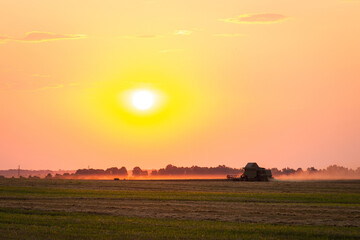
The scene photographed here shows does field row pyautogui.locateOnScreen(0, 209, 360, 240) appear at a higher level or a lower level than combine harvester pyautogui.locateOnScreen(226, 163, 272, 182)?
lower

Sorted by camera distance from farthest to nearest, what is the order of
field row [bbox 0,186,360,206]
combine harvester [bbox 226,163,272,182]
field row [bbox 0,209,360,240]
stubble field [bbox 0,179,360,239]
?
1. combine harvester [bbox 226,163,272,182]
2. field row [bbox 0,186,360,206]
3. stubble field [bbox 0,179,360,239]
4. field row [bbox 0,209,360,240]

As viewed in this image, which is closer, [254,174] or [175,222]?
[175,222]

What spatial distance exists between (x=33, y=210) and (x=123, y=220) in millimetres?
9567

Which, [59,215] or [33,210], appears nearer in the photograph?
[59,215]

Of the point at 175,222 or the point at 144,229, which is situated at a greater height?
the point at 175,222

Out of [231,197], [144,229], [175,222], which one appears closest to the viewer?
[144,229]

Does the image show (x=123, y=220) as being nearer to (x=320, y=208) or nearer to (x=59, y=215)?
(x=59, y=215)

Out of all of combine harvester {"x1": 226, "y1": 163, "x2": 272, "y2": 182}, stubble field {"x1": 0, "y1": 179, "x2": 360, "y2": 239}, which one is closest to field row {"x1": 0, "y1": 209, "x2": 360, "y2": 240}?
stubble field {"x1": 0, "y1": 179, "x2": 360, "y2": 239}

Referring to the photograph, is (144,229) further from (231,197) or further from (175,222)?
(231,197)

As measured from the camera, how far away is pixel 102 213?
136 ft

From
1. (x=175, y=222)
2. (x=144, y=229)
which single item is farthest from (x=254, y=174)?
(x=144, y=229)

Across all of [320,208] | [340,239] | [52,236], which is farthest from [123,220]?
[320,208]

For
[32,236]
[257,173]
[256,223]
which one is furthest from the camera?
[257,173]

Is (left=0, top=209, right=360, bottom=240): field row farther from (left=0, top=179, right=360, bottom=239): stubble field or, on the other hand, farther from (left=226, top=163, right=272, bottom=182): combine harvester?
(left=226, top=163, right=272, bottom=182): combine harvester
